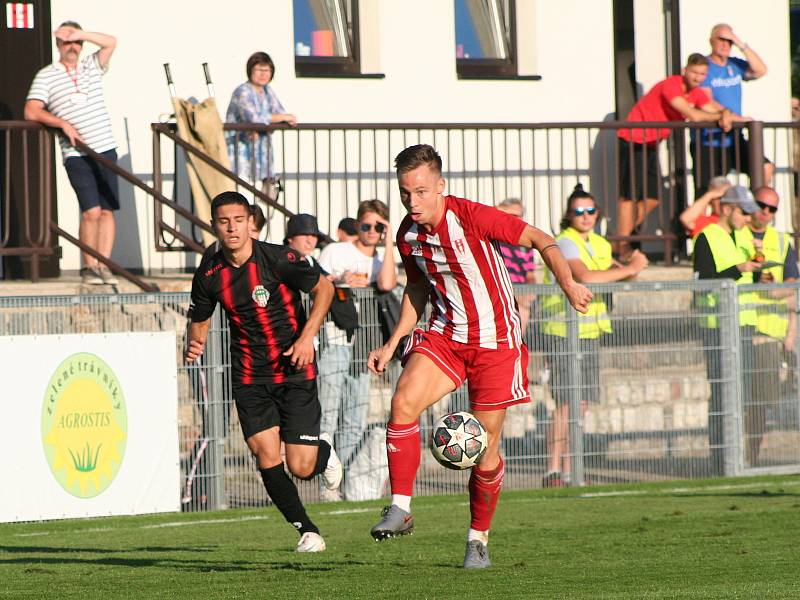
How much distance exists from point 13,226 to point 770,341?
7.39m

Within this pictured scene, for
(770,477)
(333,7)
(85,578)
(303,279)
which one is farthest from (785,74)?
(85,578)

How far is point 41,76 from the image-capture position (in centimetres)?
1428

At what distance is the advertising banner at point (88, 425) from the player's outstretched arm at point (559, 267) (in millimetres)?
4792

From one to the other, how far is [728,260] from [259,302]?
6.21 m

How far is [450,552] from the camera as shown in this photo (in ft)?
30.9

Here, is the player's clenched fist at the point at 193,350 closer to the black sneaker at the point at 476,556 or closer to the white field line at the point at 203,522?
the black sneaker at the point at 476,556

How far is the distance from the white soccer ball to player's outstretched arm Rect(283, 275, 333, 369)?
1.52 meters

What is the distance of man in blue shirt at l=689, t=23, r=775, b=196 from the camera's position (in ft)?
56.7

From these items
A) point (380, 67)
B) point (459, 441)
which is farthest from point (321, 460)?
point (380, 67)

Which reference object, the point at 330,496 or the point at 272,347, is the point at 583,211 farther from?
the point at 272,347

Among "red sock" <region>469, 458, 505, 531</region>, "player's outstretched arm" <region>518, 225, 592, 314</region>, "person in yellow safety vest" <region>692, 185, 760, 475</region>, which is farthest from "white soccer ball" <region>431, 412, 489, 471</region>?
"person in yellow safety vest" <region>692, 185, 760, 475</region>

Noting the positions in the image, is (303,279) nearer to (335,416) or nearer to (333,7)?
(335,416)

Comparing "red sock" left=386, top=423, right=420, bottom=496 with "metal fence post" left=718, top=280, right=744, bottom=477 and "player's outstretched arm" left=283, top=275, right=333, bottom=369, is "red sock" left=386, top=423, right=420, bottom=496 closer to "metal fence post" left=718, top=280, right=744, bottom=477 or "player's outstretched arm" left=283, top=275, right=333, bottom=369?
"player's outstretched arm" left=283, top=275, right=333, bottom=369

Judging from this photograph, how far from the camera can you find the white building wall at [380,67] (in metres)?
16.4
